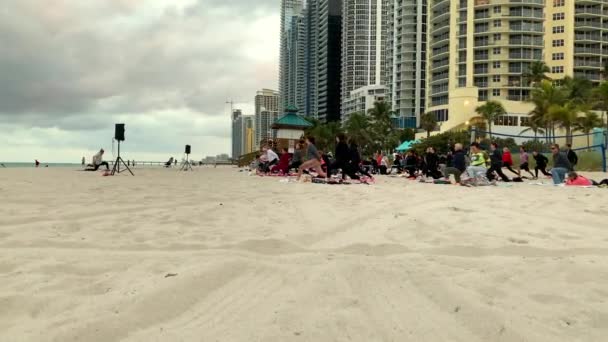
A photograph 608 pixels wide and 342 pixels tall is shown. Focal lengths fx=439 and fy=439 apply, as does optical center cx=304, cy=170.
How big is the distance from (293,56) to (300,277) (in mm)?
176799

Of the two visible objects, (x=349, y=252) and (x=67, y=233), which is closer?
(x=349, y=252)

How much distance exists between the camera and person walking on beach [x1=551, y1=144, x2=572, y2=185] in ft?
39.5

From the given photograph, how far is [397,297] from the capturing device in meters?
2.47

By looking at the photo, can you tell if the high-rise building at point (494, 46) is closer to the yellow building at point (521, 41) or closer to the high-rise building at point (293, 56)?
the yellow building at point (521, 41)

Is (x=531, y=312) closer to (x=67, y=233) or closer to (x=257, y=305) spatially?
(x=257, y=305)

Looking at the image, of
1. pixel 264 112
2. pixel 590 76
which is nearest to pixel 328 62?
pixel 264 112

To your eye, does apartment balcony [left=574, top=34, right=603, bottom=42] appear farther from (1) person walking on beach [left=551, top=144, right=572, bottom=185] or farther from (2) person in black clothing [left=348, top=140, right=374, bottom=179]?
(2) person in black clothing [left=348, top=140, right=374, bottom=179]

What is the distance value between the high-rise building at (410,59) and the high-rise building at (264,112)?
6952 centimetres

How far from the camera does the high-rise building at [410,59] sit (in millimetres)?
93312

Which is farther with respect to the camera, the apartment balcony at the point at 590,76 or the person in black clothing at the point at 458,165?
the apartment balcony at the point at 590,76

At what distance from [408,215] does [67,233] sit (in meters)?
3.78

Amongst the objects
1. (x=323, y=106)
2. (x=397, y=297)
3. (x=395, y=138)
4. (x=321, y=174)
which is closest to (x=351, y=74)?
(x=323, y=106)

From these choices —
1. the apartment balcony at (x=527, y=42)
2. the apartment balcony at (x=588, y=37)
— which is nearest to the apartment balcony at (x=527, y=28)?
the apartment balcony at (x=527, y=42)

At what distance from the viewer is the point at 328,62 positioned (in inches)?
5773
